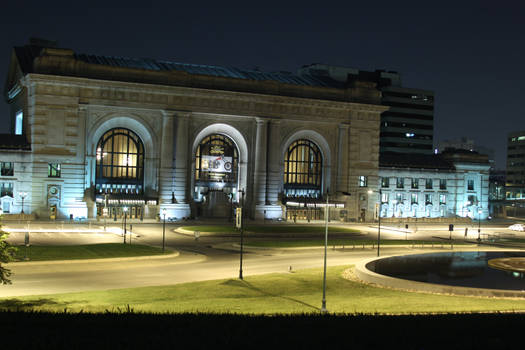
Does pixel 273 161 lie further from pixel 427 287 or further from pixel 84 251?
pixel 427 287

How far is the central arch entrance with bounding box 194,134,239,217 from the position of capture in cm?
8875

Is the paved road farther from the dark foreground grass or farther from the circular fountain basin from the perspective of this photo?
the dark foreground grass

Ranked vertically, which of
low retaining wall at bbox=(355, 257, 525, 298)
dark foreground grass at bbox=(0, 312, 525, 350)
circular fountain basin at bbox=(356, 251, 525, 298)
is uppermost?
dark foreground grass at bbox=(0, 312, 525, 350)

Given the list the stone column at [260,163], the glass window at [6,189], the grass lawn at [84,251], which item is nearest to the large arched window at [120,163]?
the glass window at [6,189]

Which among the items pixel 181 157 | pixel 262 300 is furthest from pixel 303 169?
pixel 262 300

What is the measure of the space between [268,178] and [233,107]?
39.2ft

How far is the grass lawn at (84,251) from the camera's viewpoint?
144 feet

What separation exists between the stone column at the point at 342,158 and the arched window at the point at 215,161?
16.8 metres

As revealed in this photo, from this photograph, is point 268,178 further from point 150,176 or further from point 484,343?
point 484,343

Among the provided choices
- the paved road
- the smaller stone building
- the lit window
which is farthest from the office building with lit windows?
the paved road

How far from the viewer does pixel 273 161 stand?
297 ft

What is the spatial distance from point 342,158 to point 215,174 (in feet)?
68.4

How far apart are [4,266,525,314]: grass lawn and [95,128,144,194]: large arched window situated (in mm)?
49858

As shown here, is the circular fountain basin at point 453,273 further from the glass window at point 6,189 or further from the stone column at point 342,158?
the glass window at point 6,189
